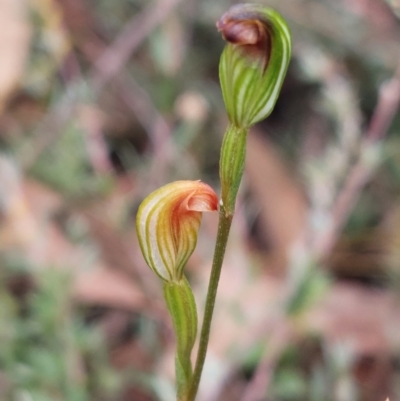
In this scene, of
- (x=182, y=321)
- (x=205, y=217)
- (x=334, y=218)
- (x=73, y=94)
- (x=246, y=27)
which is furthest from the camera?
(x=205, y=217)

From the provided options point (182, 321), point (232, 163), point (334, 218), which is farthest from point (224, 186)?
point (334, 218)

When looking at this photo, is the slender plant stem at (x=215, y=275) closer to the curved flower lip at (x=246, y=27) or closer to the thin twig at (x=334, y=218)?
the curved flower lip at (x=246, y=27)

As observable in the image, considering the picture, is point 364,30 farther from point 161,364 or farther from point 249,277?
point 161,364

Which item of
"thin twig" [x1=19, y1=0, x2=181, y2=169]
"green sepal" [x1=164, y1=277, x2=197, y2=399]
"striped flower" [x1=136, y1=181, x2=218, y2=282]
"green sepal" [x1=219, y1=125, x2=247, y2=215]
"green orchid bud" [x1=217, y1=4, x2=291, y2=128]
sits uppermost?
"thin twig" [x1=19, y1=0, x2=181, y2=169]

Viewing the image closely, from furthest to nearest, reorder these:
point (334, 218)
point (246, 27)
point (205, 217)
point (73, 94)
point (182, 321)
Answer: point (205, 217) → point (73, 94) → point (334, 218) → point (182, 321) → point (246, 27)

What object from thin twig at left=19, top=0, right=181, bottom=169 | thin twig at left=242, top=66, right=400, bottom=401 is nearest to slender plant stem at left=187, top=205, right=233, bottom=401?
thin twig at left=242, top=66, right=400, bottom=401

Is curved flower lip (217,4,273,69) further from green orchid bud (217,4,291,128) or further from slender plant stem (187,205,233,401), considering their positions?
slender plant stem (187,205,233,401)

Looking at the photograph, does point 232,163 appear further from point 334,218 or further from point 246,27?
point 334,218
